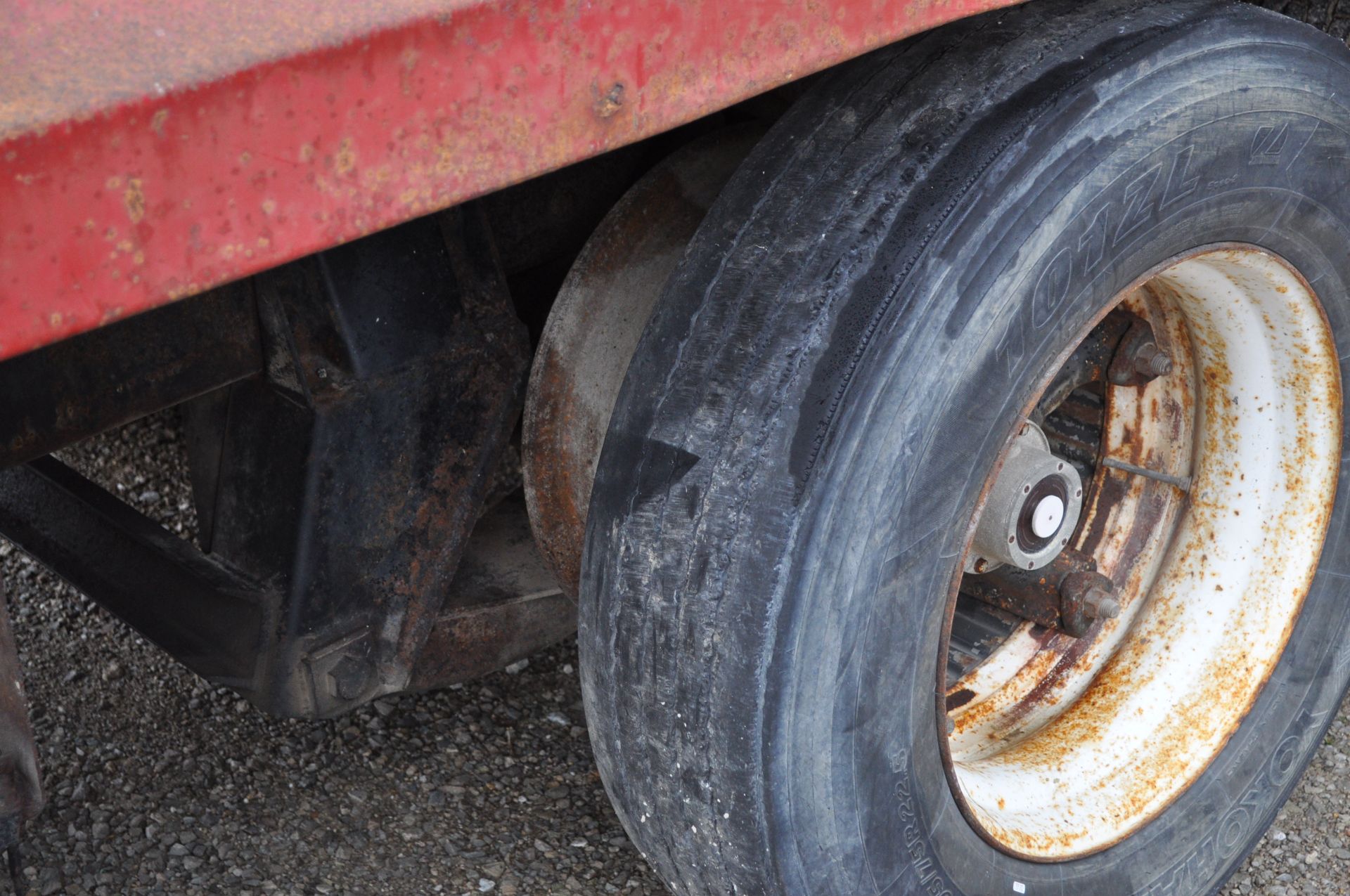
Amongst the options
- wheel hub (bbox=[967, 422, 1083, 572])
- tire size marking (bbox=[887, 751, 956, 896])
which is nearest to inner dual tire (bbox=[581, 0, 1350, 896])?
tire size marking (bbox=[887, 751, 956, 896])

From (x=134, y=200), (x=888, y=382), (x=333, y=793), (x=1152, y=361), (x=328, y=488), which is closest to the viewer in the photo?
(x=134, y=200)

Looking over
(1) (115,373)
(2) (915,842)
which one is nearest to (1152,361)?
(2) (915,842)

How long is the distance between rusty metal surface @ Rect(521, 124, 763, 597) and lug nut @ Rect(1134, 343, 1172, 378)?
67 centimetres

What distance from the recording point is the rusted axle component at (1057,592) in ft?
6.56

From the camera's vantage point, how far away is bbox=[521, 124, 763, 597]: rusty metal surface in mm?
1760

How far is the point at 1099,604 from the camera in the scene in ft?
6.51

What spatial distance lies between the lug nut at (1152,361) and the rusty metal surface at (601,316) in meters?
0.67

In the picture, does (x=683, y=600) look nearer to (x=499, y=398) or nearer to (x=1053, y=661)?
(x=499, y=398)

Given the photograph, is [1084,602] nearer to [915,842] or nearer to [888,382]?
[915,842]

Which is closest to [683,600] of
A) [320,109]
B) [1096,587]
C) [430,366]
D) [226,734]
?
[430,366]

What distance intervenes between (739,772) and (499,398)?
0.68m

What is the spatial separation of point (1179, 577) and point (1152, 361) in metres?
0.37

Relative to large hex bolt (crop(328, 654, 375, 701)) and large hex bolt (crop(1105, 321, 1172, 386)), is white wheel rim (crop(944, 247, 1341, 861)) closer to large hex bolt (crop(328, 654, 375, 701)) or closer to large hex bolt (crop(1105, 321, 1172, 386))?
large hex bolt (crop(1105, 321, 1172, 386))

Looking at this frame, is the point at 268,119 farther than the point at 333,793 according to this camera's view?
No
